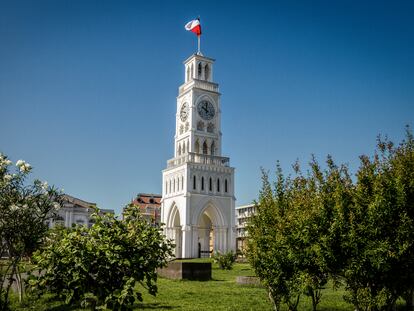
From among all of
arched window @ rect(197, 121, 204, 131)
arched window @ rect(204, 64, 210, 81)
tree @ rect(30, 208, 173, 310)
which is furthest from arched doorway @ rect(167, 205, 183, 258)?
tree @ rect(30, 208, 173, 310)

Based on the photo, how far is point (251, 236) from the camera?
16.0 meters

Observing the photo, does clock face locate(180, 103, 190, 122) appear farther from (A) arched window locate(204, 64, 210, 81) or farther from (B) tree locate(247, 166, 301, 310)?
(B) tree locate(247, 166, 301, 310)

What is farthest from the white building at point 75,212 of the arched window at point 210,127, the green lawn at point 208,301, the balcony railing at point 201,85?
the green lawn at point 208,301

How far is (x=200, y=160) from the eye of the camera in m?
67.5

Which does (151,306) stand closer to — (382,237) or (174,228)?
(382,237)

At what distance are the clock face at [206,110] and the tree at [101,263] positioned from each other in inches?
2439

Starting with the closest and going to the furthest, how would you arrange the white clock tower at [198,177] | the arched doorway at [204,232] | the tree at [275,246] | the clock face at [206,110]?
the tree at [275,246] < the white clock tower at [198,177] < the arched doorway at [204,232] < the clock face at [206,110]

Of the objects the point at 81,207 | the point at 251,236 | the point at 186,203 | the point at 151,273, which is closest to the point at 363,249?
the point at 251,236

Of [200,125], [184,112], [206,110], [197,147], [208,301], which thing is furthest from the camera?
[184,112]

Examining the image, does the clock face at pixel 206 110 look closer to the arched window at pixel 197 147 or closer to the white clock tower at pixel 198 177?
the white clock tower at pixel 198 177

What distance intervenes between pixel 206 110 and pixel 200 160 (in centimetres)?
912

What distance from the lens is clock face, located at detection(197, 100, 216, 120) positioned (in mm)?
71938

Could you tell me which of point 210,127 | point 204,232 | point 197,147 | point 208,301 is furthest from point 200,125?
point 208,301

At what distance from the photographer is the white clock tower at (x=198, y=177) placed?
65.5 m
